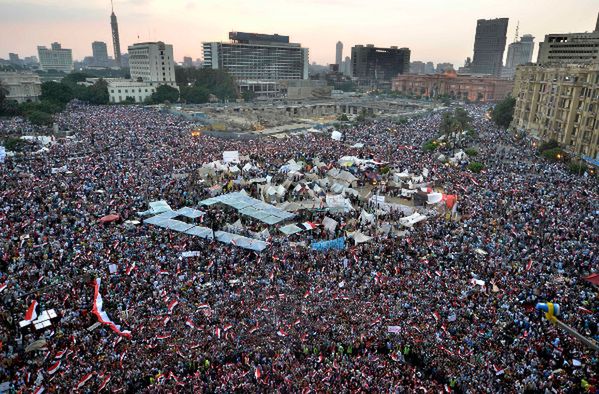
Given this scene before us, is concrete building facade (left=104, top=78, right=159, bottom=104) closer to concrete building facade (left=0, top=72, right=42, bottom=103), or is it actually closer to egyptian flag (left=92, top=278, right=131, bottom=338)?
concrete building facade (left=0, top=72, right=42, bottom=103)

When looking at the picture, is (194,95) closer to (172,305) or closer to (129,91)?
(129,91)

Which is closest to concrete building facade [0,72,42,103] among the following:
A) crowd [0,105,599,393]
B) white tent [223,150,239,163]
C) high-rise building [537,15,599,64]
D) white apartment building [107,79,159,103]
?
white apartment building [107,79,159,103]

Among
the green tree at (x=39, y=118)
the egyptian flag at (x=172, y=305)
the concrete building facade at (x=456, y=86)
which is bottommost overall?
the egyptian flag at (x=172, y=305)

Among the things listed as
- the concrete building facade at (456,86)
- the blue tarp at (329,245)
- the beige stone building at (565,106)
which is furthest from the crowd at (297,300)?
the concrete building facade at (456,86)

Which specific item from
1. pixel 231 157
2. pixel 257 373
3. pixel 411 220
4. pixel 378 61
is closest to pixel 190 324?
pixel 257 373

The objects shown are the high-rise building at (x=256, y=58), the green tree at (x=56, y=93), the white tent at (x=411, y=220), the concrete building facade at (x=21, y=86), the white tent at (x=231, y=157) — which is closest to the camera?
the white tent at (x=411, y=220)

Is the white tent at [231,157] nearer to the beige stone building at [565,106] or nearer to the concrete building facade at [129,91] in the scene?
the beige stone building at [565,106]

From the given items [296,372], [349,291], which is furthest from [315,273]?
[296,372]
